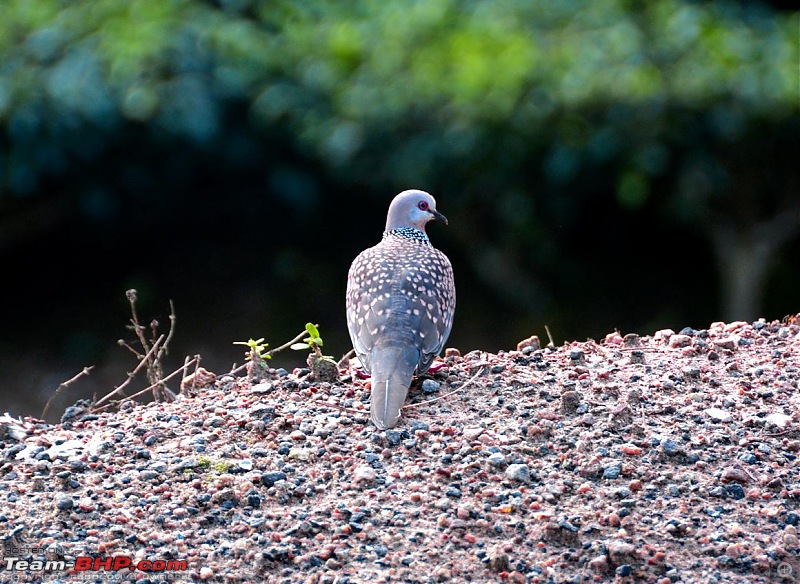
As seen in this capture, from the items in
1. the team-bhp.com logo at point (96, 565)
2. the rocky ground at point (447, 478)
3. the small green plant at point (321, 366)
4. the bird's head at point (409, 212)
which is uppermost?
the bird's head at point (409, 212)

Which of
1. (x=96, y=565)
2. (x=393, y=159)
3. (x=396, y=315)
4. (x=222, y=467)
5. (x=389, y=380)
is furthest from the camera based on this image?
(x=393, y=159)

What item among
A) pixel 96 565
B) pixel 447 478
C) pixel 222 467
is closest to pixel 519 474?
pixel 447 478

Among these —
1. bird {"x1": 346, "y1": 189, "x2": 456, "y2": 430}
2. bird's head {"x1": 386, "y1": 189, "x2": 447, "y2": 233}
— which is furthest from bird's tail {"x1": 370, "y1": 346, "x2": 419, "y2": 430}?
bird's head {"x1": 386, "y1": 189, "x2": 447, "y2": 233}

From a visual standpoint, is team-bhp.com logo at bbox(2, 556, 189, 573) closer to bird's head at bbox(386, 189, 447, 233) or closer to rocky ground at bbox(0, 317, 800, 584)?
rocky ground at bbox(0, 317, 800, 584)

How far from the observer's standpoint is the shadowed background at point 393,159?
825 cm

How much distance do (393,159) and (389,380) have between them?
3857 millimetres

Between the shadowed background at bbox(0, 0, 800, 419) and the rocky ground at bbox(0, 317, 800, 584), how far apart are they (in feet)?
10.6

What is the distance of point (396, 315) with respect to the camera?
5.17 meters

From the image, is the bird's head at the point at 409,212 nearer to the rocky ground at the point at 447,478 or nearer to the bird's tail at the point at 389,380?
the rocky ground at the point at 447,478

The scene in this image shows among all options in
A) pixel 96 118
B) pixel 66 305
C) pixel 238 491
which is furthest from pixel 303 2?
pixel 238 491

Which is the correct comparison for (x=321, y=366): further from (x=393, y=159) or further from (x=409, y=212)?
(x=393, y=159)

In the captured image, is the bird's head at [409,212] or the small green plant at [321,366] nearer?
the small green plant at [321,366]

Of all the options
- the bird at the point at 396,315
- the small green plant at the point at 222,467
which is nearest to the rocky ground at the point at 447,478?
the small green plant at the point at 222,467

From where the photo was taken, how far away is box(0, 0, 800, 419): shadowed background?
8.25 m
